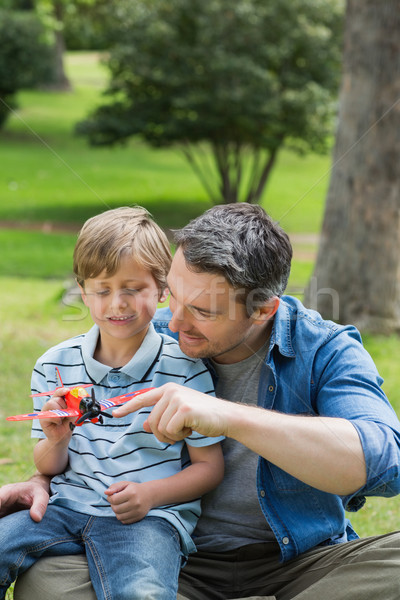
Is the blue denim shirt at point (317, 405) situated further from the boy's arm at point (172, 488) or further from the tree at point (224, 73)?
the tree at point (224, 73)

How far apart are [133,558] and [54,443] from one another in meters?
0.46

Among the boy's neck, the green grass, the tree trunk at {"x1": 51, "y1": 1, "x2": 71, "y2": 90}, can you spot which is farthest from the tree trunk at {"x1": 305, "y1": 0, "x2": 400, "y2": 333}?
the tree trunk at {"x1": 51, "y1": 1, "x2": 71, "y2": 90}

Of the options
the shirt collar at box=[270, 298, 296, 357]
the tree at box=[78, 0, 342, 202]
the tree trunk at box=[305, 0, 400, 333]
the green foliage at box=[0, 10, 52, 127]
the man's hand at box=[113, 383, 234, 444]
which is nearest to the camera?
the man's hand at box=[113, 383, 234, 444]

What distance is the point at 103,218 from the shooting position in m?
2.72

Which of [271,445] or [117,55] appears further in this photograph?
[117,55]

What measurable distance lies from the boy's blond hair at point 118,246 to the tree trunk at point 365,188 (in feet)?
16.0

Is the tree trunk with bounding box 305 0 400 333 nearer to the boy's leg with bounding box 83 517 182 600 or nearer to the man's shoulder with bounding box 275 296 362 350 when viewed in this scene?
the man's shoulder with bounding box 275 296 362 350

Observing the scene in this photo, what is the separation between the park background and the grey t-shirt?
1.53m

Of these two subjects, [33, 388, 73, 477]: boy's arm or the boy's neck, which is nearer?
[33, 388, 73, 477]: boy's arm

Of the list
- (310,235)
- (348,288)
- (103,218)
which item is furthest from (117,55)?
(103,218)

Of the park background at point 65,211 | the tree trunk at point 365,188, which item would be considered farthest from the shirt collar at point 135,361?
the tree trunk at point 365,188

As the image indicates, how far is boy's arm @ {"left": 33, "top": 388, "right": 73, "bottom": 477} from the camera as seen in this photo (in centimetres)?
229

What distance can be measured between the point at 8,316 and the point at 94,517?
626 cm

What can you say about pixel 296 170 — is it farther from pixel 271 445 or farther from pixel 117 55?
pixel 271 445
